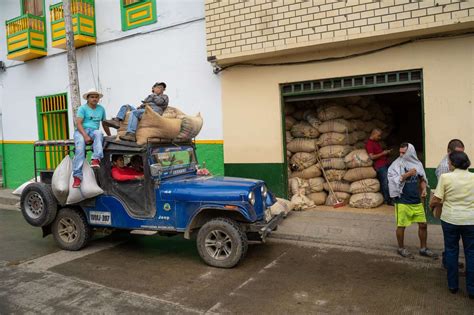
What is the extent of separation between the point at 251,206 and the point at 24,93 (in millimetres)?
11998

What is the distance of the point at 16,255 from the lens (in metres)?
6.55

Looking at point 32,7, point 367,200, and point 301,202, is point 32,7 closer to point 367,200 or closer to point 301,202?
point 301,202

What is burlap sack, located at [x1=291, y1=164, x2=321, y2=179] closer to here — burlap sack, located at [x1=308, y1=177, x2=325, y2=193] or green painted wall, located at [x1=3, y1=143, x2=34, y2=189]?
burlap sack, located at [x1=308, y1=177, x2=325, y2=193]

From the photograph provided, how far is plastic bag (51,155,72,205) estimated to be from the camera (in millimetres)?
6176

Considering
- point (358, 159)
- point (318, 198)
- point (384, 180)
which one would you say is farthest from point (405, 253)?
point (318, 198)

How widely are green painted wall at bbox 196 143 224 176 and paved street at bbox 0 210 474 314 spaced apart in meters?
3.20

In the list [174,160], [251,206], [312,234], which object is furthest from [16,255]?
[312,234]

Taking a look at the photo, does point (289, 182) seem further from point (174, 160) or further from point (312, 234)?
point (174, 160)

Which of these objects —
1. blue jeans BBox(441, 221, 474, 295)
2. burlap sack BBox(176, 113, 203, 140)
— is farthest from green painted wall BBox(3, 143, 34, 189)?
blue jeans BBox(441, 221, 474, 295)

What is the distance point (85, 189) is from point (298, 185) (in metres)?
4.86

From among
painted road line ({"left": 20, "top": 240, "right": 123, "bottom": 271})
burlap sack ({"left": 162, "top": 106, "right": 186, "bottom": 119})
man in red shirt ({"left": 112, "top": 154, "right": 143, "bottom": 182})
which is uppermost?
burlap sack ({"left": 162, "top": 106, "right": 186, "bottom": 119})

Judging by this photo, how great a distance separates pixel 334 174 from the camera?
30.3 feet

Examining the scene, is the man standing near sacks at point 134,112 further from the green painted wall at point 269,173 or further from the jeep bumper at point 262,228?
the green painted wall at point 269,173

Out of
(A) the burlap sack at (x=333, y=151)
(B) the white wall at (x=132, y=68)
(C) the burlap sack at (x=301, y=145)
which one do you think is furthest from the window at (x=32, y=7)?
(A) the burlap sack at (x=333, y=151)
